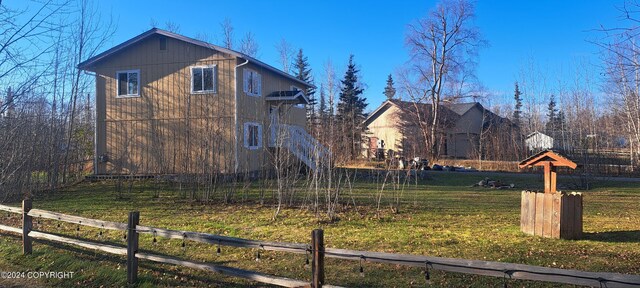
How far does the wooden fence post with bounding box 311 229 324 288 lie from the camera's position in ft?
13.4

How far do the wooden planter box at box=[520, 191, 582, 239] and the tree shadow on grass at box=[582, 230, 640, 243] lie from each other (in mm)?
328

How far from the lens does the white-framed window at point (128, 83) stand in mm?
19891

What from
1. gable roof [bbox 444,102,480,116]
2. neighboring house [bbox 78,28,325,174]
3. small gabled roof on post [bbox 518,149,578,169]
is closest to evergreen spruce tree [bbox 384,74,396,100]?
gable roof [bbox 444,102,480,116]

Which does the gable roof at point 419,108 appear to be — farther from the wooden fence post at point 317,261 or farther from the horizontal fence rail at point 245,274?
the wooden fence post at point 317,261

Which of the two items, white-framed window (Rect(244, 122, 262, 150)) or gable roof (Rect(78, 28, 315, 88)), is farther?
gable roof (Rect(78, 28, 315, 88))

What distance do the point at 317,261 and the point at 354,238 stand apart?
136 inches

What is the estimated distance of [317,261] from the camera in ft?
13.6

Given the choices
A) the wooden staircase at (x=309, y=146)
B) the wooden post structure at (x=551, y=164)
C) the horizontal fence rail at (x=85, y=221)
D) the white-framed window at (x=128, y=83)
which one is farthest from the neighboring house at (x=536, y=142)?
the horizontal fence rail at (x=85, y=221)

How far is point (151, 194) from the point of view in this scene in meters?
13.9

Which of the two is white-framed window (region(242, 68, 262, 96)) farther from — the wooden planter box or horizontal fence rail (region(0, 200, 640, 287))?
the wooden planter box

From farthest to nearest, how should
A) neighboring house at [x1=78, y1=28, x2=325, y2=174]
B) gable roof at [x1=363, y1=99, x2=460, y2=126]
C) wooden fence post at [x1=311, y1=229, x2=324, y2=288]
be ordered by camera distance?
gable roof at [x1=363, y1=99, x2=460, y2=126] < neighboring house at [x1=78, y1=28, x2=325, y2=174] < wooden fence post at [x1=311, y1=229, x2=324, y2=288]

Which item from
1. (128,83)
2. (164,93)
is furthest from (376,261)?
(128,83)

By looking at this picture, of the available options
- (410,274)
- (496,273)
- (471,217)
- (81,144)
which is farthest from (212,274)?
(81,144)

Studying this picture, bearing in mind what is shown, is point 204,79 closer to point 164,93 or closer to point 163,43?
point 164,93
